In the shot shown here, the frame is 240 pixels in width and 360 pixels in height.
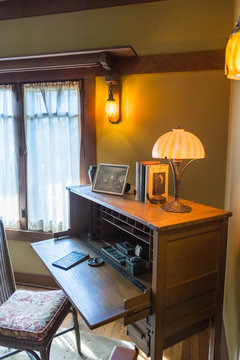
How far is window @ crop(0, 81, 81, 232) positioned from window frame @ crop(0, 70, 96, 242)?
15 millimetres

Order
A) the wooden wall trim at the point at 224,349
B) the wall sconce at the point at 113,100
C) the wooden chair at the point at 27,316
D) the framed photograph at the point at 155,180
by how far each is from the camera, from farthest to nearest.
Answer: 1. the wall sconce at the point at 113,100
2. the wooden wall trim at the point at 224,349
3. the framed photograph at the point at 155,180
4. the wooden chair at the point at 27,316

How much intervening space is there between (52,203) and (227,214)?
5.68ft

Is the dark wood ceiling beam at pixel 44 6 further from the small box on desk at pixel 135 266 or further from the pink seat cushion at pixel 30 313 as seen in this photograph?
the pink seat cushion at pixel 30 313

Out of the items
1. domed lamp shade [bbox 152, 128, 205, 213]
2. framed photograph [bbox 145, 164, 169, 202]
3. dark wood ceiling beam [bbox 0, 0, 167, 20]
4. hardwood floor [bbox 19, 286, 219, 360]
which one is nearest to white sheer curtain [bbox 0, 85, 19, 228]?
dark wood ceiling beam [bbox 0, 0, 167, 20]

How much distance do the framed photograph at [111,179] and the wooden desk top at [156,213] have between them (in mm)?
94

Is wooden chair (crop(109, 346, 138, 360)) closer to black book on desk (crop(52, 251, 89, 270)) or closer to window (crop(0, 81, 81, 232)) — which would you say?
black book on desk (crop(52, 251, 89, 270))

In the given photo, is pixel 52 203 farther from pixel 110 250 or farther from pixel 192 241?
pixel 192 241

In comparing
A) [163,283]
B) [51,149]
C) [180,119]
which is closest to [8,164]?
[51,149]

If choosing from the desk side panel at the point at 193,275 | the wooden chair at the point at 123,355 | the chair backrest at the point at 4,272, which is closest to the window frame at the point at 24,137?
the chair backrest at the point at 4,272

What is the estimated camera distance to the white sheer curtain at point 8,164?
2662 millimetres

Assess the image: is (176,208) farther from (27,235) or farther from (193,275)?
(27,235)

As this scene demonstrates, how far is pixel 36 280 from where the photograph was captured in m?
2.76

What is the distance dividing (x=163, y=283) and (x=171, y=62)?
5.61 ft

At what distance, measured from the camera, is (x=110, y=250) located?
1813 mm
